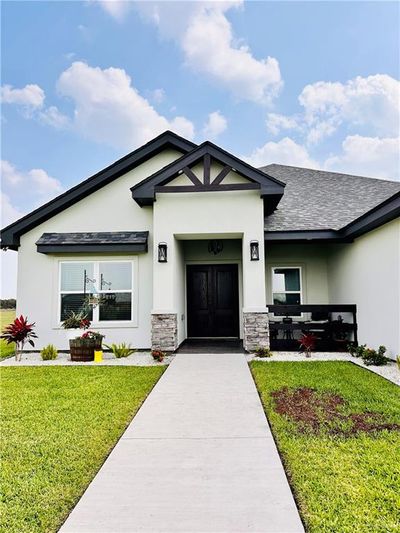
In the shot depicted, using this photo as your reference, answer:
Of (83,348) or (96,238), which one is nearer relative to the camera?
(83,348)

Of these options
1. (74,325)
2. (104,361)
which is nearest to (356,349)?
(104,361)

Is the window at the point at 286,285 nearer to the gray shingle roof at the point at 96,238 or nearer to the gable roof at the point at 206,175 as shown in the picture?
the gable roof at the point at 206,175

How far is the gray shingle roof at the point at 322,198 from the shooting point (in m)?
10.6

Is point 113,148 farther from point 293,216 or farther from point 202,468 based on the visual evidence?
point 202,468

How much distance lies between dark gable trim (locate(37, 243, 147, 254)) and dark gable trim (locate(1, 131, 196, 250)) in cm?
99

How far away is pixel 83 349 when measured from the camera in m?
8.90

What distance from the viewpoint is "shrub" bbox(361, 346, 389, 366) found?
7.79 meters

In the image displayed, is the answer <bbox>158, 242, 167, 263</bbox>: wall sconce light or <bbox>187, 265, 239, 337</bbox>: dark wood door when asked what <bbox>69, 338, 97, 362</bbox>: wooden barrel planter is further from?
<bbox>187, 265, 239, 337</bbox>: dark wood door

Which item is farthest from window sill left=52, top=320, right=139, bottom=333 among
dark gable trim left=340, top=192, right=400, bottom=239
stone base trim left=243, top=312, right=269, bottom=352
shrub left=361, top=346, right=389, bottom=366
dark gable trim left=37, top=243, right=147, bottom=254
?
dark gable trim left=340, top=192, right=400, bottom=239

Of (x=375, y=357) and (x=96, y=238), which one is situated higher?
(x=96, y=238)

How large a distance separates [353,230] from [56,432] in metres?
8.27

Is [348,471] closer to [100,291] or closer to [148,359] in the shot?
[148,359]

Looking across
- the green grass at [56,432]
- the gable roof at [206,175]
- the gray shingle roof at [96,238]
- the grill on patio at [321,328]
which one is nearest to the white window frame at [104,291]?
the gray shingle roof at [96,238]

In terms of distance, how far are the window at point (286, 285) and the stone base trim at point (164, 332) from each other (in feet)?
13.6
